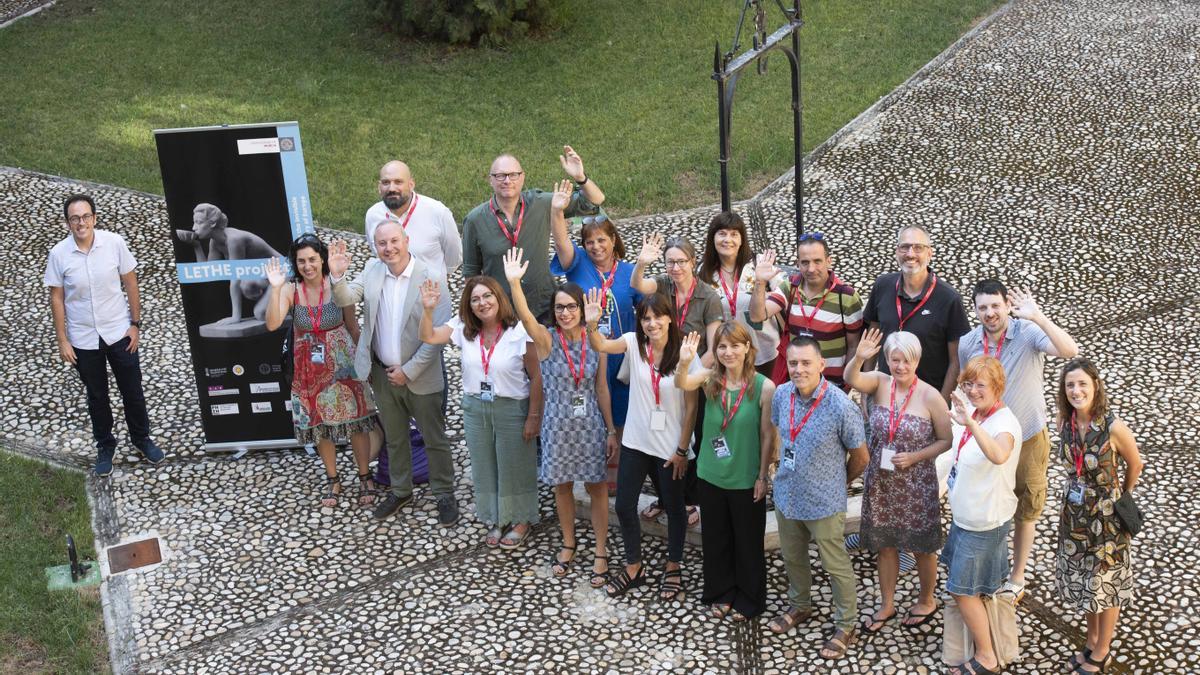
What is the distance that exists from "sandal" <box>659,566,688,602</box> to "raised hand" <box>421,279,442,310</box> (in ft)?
6.56

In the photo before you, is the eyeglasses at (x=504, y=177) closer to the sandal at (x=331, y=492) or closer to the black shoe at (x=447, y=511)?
the black shoe at (x=447, y=511)

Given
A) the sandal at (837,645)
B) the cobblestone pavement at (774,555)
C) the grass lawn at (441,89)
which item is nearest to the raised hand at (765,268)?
the cobblestone pavement at (774,555)

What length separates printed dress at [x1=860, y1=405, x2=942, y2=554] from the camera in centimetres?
589

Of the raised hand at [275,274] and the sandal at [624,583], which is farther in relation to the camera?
the raised hand at [275,274]

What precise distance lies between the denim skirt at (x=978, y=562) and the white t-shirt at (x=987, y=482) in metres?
0.06

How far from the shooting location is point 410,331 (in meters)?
7.25

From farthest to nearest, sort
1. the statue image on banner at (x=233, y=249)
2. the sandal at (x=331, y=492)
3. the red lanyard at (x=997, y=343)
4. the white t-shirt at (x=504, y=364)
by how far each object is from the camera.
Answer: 1. the statue image on banner at (x=233, y=249)
2. the sandal at (x=331, y=492)
3. the white t-shirt at (x=504, y=364)
4. the red lanyard at (x=997, y=343)

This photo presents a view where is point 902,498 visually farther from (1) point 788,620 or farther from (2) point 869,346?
(1) point 788,620

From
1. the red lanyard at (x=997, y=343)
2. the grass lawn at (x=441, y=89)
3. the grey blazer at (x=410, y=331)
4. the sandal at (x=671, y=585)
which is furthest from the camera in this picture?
the grass lawn at (x=441, y=89)

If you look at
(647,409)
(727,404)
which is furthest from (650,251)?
(727,404)

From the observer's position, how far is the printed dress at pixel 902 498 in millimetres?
5891

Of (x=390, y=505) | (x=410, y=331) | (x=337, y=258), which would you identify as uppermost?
(x=337, y=258)

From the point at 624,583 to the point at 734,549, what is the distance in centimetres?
70

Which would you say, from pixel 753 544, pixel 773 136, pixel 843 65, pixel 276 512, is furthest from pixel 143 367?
Answer: pixel 843 65
